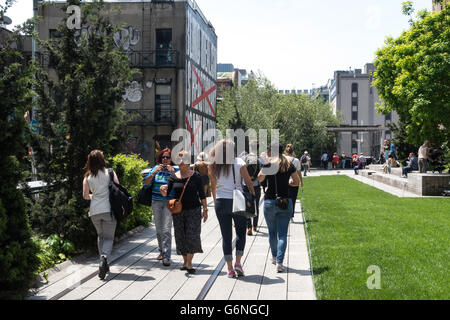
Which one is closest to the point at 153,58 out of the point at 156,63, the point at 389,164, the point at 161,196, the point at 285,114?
the point at 156,63

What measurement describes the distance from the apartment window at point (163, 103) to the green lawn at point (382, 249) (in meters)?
21.7

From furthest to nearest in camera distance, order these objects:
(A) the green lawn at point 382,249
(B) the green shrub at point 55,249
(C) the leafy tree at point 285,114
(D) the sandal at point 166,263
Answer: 1. (C) the leafy tree at point 285,114
2. (D) the sandal at point 166,263
3. (B) the green shrub at point 55,249
4. (A) the green lawn at point 382,249

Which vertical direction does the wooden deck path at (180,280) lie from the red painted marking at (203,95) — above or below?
below

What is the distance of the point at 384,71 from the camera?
35.5m

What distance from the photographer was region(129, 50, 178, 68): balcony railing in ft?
123

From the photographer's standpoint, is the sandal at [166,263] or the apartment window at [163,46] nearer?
the sandal at [166,263]

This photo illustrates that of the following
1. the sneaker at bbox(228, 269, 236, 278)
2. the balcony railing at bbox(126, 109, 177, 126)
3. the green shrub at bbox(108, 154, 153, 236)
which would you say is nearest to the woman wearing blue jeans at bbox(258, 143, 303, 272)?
the sneaker at bbox(228, 269, 236, 278)

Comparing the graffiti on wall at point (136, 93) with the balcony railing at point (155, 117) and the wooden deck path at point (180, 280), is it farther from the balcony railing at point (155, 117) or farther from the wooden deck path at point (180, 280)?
the wooden deck path at point (180, 280)

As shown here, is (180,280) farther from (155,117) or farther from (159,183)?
(155,117)

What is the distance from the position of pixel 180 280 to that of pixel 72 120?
12.7 ft

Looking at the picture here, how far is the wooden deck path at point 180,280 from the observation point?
643 centimetres

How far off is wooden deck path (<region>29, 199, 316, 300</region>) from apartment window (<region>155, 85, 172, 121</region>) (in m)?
27.7

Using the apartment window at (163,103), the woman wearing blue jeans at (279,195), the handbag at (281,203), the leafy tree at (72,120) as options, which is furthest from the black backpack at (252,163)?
the apartment window at (163,103)
